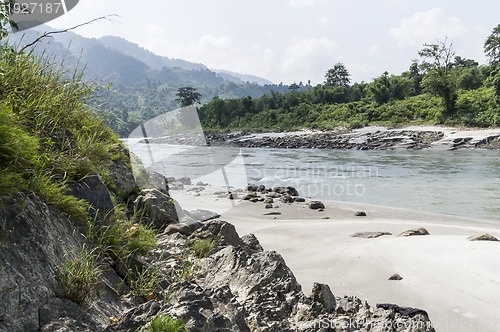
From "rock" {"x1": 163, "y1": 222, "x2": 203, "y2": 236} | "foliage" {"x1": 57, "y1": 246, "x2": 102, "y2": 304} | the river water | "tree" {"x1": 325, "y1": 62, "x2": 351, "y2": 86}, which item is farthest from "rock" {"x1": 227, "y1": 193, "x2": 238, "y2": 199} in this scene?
"tree" {"x1": 325, "y1": 62, "x2": 351, "y2": 86}

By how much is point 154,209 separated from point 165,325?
3202 mm

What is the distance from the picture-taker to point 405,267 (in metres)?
5.18

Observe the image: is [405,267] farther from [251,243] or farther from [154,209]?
[154,209]

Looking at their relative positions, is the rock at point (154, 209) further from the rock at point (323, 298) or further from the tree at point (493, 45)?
the tree at point (493, 45)

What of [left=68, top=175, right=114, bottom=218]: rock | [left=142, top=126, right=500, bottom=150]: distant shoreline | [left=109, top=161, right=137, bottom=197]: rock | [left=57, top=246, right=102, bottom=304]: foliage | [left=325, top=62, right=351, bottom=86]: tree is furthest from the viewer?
[left=325, top=62, right=351, bottom=86]: tree

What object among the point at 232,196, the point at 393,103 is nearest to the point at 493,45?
the point at 393,103

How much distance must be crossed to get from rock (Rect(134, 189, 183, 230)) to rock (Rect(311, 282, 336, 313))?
7.98 feet

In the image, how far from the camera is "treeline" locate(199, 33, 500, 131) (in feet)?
156

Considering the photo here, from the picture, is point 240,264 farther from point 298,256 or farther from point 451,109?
point 451,109

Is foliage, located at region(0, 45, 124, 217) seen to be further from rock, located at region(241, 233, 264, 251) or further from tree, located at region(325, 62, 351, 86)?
tree, located at region(325, 62, 351, 86)

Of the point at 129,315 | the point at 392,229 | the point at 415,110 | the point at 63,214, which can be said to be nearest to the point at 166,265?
the point at 63,214

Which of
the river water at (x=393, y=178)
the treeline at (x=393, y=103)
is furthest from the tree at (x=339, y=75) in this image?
the river water at (x=393, y=178)

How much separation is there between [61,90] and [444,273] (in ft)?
15.9

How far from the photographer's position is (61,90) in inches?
162
